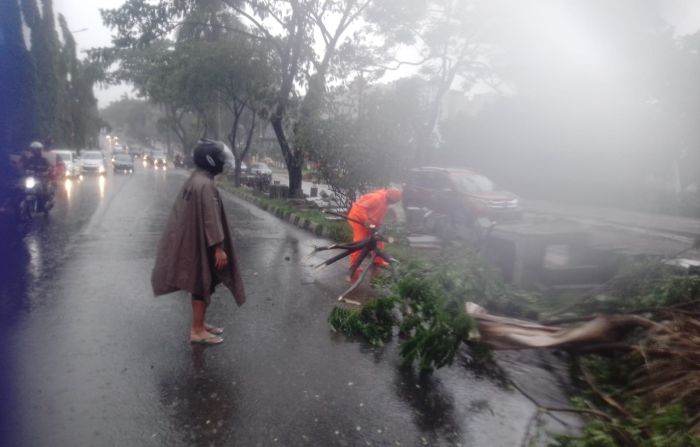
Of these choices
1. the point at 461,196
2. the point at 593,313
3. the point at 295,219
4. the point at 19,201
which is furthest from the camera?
the point at 295,219

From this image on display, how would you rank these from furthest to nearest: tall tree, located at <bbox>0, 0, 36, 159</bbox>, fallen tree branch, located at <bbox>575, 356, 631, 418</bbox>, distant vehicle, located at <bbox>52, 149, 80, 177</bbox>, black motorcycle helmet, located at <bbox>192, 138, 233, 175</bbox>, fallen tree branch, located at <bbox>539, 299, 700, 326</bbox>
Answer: distant vehicle, located at <bbox>52, 149, 80, 177</bbox> → tall tree, located at <bbox>0, 0, 36, 159</bbox> → black motorcycle helmet, located at <bbox>192, 138, 233, 175</bbox> → fallen tree branch, located at <bbox>539, 299, 700, 326</bbox> → fallen tree branch, located at <bbox>575, 356, 631, 418</bbox>

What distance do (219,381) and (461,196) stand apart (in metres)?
10.4

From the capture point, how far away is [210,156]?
458cm

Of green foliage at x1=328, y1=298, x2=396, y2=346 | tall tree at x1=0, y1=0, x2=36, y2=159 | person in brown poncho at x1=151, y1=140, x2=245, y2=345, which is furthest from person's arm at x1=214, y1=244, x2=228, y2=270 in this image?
tall tree at x1=0, y1=0, x2=36, y2=159

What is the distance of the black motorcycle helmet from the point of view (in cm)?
457

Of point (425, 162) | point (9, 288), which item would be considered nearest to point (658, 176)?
point (425, 162)

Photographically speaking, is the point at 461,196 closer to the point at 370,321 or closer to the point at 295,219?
the point at 295,219

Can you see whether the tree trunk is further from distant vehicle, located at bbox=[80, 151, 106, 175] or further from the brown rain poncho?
distant vehicle, located at bbox=[80, 151, 106, 175]

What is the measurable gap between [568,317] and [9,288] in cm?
612

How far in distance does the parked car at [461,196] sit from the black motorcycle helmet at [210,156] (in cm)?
925

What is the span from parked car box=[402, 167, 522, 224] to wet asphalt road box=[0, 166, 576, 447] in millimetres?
7154

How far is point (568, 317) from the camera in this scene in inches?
173

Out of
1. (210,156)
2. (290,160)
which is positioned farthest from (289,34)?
(210,156)

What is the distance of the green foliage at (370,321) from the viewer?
5.02 meters
